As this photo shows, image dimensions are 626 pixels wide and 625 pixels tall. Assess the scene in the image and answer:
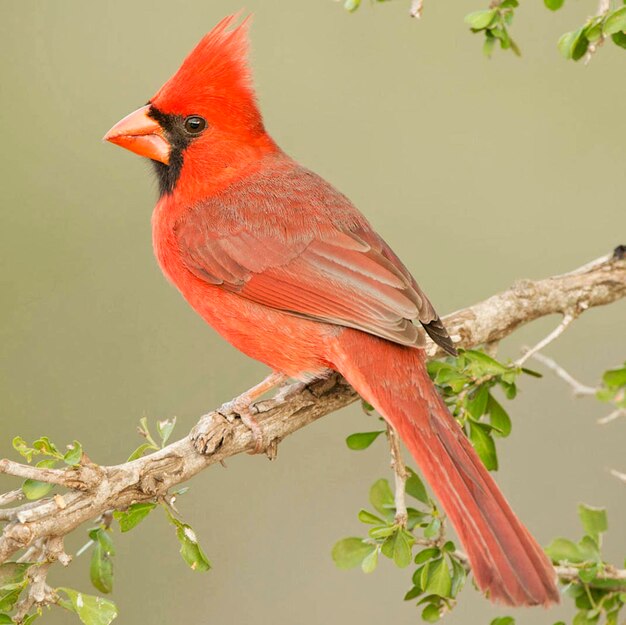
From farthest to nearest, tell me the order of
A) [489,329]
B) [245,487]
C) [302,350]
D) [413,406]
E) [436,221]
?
[436,221] → [245,487] → [489,329] → [302,350] → [413,406]

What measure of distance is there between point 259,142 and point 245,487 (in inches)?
59.1

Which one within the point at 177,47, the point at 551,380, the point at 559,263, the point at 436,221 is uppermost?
the point at 177,47

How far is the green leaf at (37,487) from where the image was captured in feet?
7.42

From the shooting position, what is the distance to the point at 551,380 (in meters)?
4.43

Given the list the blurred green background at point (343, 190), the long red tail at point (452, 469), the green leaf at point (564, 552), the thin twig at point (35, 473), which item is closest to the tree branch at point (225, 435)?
the thin twig at point (35, 473)

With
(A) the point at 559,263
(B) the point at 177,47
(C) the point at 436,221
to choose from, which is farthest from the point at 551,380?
(B) the point at 177,47

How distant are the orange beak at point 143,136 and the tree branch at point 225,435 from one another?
838 mm

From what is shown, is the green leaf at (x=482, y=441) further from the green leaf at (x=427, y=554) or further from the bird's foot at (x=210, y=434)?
the bird's foot at (x=210, y=434)

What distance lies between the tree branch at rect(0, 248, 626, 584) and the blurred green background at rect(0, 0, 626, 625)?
3.54 ft

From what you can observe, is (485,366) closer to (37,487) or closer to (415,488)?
(415,488)

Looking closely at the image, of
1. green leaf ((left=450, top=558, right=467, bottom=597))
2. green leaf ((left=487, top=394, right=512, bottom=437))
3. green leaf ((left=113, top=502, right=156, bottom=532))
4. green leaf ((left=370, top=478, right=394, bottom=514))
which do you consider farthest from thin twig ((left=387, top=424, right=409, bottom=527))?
green leaf ((left=113, top=502, right=156, bottom=532))

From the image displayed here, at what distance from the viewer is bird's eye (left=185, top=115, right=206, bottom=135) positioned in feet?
11.0

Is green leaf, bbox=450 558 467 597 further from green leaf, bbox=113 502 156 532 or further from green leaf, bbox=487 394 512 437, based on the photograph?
green leaf, bbox=113 502 156 532

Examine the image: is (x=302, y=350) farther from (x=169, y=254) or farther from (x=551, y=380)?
(x=551, y=380)
